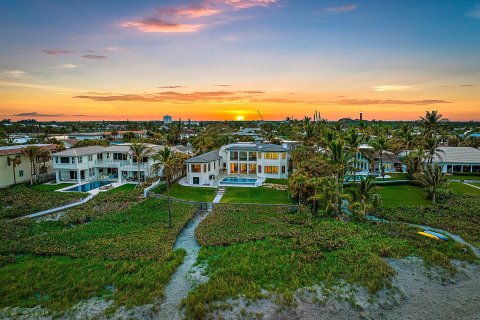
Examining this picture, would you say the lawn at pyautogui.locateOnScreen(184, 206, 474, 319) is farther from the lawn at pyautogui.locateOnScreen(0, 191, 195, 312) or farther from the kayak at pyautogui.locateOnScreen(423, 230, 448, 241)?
the lawn at pyautogui.locateOnScreen(0, 191, 195, 312)

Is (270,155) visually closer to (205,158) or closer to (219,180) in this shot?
(219,180)

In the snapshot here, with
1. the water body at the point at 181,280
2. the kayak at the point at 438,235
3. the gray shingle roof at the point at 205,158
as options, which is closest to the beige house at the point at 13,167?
the gray shingle roof at the point at 205,158

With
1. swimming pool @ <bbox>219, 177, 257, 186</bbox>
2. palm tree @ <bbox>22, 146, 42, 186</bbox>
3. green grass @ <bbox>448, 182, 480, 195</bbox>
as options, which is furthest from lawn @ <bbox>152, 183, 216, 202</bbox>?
green grass @ <bbox>448, 182, 480, 195</bbox>

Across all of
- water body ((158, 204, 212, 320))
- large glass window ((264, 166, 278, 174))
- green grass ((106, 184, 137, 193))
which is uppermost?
large glass window ((264, 166, 278, 174))

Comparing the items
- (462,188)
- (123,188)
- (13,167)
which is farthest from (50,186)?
(462,188)

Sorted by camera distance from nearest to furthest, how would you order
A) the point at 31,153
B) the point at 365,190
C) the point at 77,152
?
the point at 365,190 → the point at 31,153 → the point at 77,152

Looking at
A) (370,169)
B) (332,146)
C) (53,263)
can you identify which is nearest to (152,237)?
(53,263)
